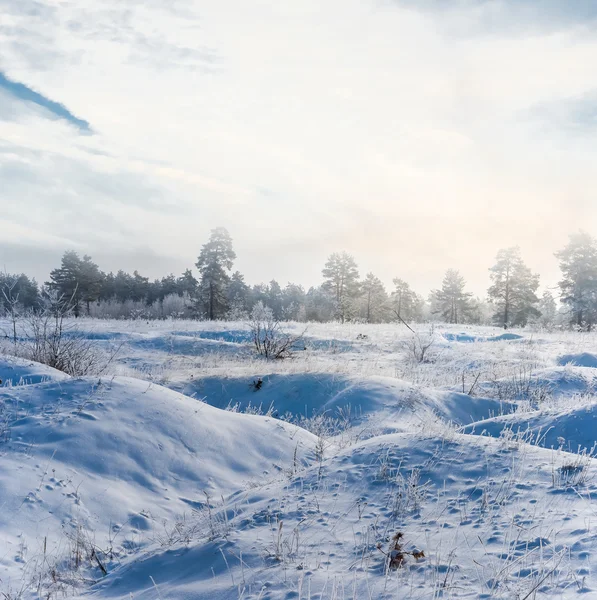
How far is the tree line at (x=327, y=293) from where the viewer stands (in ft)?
139

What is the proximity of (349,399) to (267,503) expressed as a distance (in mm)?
6443

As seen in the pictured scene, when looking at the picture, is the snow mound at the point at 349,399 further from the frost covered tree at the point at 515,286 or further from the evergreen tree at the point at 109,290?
the evergreen tree at the point at 109,290

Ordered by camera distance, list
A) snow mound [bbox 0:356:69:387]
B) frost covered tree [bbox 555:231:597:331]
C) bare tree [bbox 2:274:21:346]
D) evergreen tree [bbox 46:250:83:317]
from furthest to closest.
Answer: evergreen tree [bbox 46:250:83:317]
frost covered tree [bbox 555:231:597:331]
bare tree [bbox 2:274:21:346]
snow mound [bbox 0:356:69:387]

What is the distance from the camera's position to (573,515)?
3234 millimetres

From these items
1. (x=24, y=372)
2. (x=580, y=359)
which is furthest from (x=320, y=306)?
(x=24, y=372)

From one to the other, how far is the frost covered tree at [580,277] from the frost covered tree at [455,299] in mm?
19991

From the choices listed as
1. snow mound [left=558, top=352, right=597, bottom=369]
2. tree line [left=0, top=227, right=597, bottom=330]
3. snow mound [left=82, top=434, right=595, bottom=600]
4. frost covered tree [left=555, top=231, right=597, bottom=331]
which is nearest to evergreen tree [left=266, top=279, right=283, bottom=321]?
tree line [left=0, top=227, right=597, bottom=330]

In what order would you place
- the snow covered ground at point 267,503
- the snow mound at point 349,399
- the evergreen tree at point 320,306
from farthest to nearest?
the evergreen tree at point 320,306
the snow mound at point 349,399
the snow covered ground at point 267,503

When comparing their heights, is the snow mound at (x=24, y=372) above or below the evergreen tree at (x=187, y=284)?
below

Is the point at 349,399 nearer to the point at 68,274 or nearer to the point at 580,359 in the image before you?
the point at 580,359

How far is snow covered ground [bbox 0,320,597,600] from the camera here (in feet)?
9.34

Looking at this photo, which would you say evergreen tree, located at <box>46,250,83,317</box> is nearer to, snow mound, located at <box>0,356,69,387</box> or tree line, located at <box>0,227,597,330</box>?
tree line, located at <box>0,227,597,330</box>

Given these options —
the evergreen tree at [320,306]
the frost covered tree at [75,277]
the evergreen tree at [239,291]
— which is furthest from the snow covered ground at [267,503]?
the evergreen tree at [239,291]

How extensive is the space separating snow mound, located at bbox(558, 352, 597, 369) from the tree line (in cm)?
1745
